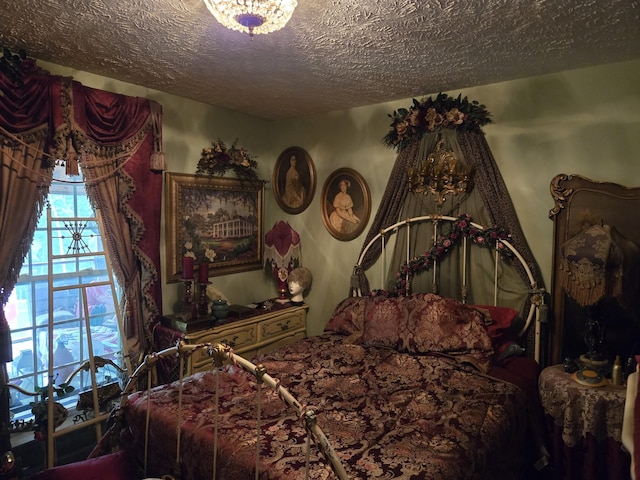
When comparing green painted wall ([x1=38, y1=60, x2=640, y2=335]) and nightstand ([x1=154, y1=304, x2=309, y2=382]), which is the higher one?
green painted wall ([x1=38, y1=60, x2=640, y2=335])

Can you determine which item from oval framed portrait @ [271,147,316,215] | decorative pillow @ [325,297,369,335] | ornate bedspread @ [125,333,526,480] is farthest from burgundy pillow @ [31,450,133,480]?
oval framed portrait @ [271,147,316,215]

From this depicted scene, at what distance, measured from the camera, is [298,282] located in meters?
3.96

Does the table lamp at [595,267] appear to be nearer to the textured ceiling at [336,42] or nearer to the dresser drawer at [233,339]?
the textured ceiling at [336,42]

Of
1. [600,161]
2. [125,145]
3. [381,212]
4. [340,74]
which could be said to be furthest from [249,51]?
[600,161]

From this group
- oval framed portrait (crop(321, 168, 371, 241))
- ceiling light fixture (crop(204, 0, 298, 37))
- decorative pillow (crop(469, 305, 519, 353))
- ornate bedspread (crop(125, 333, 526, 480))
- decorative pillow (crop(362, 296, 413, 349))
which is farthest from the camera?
oval framed portrait (crop(321, 168, 371, 241))

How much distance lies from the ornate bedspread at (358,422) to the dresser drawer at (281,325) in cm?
97

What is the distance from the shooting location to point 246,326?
11.3 ft

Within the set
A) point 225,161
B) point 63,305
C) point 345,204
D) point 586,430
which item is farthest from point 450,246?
point 63,305

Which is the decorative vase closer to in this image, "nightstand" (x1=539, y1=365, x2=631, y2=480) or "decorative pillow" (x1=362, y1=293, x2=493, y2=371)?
"decorative pillow" (x1=362, y1=293, x2=493, y2=371)

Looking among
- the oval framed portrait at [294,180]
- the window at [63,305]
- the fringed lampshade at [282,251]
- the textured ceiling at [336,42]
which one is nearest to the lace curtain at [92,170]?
the window at [63,305]

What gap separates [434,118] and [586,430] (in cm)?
225

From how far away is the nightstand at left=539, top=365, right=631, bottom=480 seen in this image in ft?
6.74

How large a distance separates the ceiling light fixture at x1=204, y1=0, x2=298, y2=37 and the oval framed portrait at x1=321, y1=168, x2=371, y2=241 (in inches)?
86.0

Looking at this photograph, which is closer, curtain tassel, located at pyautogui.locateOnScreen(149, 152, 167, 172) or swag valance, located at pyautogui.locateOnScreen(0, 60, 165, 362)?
swag valance, located at pyautogui.locateOnScreen(0, 60, 165, 362)
